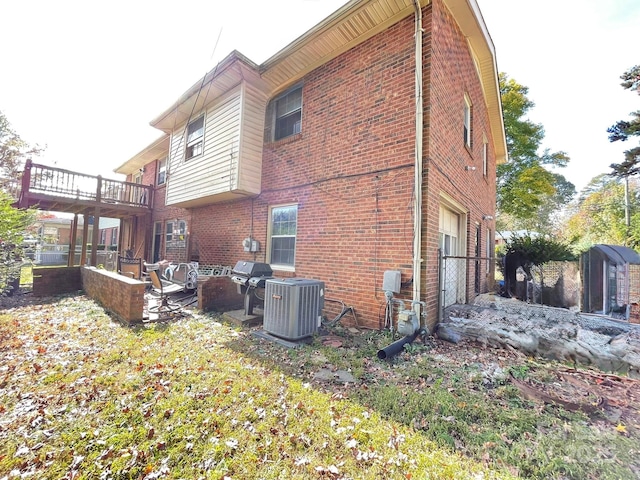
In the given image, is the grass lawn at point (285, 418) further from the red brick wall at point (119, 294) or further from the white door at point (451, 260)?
the white door at point (451, 260)

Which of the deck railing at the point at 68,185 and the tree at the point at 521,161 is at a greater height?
the tree at the point at 521,161

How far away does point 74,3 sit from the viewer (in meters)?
5.25

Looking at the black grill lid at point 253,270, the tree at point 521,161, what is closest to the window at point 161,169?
the black grill lid at point 253,270

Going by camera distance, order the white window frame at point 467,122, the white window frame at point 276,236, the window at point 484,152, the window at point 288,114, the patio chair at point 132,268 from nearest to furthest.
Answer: the white window frame at point 276,236
the window at point 288,114
the white window frame at point 467,122
the patio chair at point 132,268
the window at point 484,152

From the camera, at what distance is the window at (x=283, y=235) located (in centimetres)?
704

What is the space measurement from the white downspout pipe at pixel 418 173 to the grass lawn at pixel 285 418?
1.11 m

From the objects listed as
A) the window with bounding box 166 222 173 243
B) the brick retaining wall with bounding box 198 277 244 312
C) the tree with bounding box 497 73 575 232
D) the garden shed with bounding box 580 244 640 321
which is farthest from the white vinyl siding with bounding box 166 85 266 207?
the tree with bounding box 497 73 575 232

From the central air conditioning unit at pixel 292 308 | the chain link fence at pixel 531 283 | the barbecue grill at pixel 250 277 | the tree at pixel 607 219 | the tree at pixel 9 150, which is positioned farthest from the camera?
the tree at pixel 9 150

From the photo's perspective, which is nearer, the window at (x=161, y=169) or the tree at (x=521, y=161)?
the window at (x=161, y=169)

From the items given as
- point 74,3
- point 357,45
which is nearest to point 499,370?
point 357,45

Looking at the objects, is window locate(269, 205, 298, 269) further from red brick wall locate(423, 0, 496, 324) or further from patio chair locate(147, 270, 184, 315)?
red brick wall locate(423, 0, 496, 324)

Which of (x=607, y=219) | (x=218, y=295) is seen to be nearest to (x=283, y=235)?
(x=218, y=295)

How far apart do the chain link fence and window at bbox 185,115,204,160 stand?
8.21 m

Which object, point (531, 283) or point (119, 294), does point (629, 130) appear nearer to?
point (531, 283)
